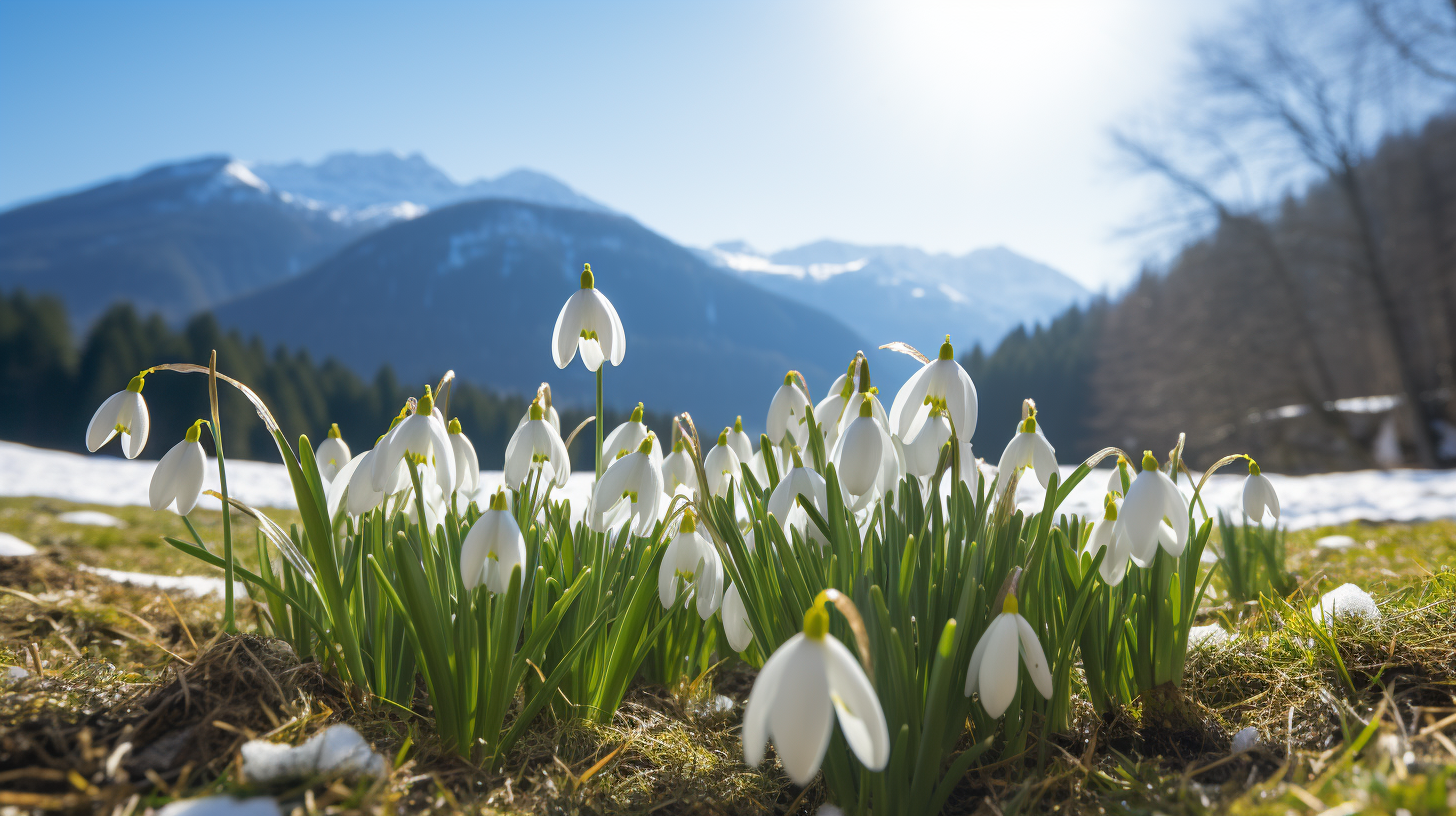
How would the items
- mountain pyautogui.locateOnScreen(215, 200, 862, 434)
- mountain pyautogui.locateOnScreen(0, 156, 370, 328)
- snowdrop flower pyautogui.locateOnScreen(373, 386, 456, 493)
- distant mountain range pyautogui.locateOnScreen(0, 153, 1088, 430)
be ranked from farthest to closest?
mountain pyautogui.locateOnScreen(0, 156, 370, 328)
distant mountain range pyautogui.locateOnScreen(0, 153, 1088, 430)
mountain pyautogui.locateOnScreen(215, 200, 862, 434)
snowdrop flower pyautogui.locateOnScreen(373, 386, 456, 493)

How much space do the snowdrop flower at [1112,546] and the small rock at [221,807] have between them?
4.70 feet

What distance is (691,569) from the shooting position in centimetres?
163

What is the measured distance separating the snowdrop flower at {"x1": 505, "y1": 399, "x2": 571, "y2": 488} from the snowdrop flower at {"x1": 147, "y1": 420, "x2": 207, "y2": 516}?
1.96ft

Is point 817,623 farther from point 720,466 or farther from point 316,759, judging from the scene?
point 720,466

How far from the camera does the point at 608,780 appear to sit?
1391 mm

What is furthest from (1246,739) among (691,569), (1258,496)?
(691,569)

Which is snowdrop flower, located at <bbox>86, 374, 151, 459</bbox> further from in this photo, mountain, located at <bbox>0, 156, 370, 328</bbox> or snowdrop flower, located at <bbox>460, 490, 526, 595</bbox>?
mountain, located at <bbox>0, 156, 370, 328</bbox>

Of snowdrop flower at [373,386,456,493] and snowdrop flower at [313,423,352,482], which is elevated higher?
snowdrop flower at [373,386,456,493]

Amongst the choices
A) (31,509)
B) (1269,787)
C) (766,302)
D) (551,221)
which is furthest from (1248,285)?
(551,221)

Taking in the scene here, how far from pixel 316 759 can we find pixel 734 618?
90cm

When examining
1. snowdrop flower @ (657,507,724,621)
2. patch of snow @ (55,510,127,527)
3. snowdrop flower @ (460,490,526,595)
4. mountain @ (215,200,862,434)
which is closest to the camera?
snowdrop flower @ (460,490,526,595)

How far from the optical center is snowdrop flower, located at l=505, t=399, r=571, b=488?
1685mm

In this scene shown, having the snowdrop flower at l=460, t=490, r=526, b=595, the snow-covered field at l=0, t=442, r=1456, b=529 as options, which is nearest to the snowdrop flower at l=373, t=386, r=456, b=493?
the snowdrop flower at l=460, t=490, r=526, b=595

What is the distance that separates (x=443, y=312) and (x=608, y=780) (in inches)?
6011
